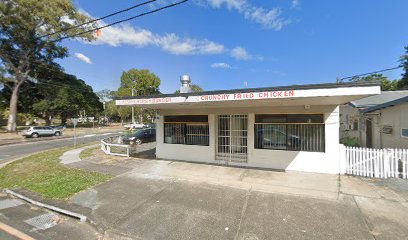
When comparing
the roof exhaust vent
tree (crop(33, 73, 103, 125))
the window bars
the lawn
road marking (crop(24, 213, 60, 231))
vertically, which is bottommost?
road marking (crop(24, 213, 60, 231))

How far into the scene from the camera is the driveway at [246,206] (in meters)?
4.07

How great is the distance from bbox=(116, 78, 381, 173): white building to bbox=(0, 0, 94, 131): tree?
66.7 feet

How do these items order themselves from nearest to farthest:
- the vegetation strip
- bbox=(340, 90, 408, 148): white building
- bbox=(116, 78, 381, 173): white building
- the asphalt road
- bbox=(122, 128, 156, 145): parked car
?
the vegetation strip, bbox=(116, 78, 381, 173): white building, bbox=(340, 90, 408, 148): white building, the asphalt road, bbox=(122, 128, 156, 145): parked car

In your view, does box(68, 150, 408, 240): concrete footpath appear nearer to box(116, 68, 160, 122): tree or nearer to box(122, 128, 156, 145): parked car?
box(122, 128, 156, 145): parked car

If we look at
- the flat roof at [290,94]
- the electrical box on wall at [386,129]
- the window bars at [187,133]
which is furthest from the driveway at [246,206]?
the electrical box on wall at [386,129]

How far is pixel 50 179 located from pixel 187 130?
576 centimetres

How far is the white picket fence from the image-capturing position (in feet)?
22.1

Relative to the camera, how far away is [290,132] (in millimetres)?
8281

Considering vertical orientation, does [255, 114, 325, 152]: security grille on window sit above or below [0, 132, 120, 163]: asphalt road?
above

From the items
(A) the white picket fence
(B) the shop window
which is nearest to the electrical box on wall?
(A) the white picket fence

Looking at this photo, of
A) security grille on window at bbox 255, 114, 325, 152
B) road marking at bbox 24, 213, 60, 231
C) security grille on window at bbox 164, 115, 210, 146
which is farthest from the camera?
security grille on window at bbox 164, 115, 210, 146

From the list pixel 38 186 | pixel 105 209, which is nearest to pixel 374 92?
pixel 105 209

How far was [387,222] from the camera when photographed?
14.0 ft

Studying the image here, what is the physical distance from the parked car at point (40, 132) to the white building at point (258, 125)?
2438 cm
